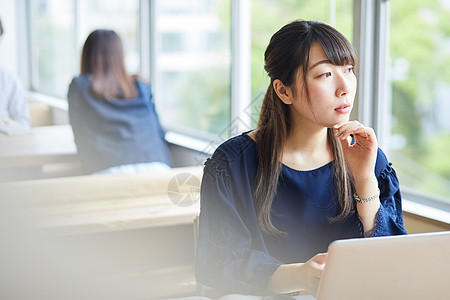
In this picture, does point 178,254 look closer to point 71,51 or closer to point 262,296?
point 262,296

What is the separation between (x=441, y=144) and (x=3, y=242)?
8.00ft

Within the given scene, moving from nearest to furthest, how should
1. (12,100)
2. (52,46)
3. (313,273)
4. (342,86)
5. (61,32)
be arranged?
(313,273) < (342,86) < (12,100) < (61,32) < (52,46)

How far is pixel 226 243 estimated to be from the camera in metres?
1.36

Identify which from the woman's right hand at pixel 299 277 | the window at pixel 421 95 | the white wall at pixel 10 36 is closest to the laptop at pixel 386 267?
the woman's right hand at pixel 299 277

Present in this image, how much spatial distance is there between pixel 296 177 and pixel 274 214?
99 millimetres

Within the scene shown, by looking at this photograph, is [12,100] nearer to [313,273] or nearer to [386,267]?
[313,273]

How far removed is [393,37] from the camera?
2410 millimetres

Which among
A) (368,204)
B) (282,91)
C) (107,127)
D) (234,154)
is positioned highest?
(282,91)

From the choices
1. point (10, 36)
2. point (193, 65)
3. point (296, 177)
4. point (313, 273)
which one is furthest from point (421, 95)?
point (10, 36)

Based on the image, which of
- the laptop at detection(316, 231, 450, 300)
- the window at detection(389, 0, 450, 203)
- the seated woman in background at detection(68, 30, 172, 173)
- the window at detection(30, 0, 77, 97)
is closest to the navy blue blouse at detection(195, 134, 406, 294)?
the laptop at detection(316, 231, 450, 300)

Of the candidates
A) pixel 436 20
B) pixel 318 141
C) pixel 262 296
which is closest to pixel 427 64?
pixel 436 20

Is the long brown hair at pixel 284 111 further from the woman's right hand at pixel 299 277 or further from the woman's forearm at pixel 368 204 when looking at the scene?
the woman's right hand at pixel 299 277

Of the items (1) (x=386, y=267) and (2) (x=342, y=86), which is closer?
(1) (x=386, y=267)

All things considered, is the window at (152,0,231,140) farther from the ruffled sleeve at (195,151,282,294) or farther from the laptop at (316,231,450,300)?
the laptop at (316,231,450,300)
